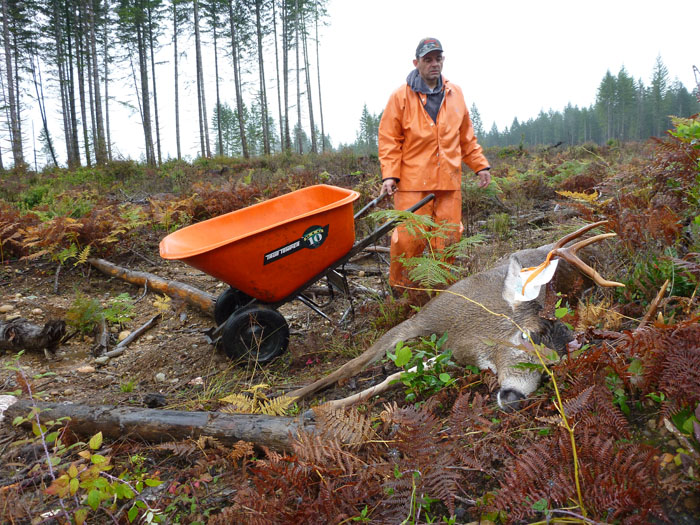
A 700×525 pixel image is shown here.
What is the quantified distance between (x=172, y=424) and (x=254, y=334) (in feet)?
3.99

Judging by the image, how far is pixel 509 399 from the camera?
80.7 inches

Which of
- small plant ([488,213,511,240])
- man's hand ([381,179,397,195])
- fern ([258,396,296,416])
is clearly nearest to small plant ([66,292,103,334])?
fern ([258,396,296,416])

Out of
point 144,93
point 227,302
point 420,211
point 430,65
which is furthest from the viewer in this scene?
point 144,93

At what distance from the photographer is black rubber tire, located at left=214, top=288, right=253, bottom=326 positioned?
13.3 feet

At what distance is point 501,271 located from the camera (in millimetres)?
2988

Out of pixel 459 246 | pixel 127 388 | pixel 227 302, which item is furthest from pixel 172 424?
pixel 459 246

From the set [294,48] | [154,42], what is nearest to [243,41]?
[294,48]

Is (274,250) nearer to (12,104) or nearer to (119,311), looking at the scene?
(119,311)

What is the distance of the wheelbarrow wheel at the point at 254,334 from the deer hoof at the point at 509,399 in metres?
2.02

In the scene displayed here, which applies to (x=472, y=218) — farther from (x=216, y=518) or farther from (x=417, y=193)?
(x=216, y=518)

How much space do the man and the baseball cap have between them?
0.06 m

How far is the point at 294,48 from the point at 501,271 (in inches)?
1342

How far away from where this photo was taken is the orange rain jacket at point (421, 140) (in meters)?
4.61

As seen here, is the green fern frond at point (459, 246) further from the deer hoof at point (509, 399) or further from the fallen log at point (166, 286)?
the fallen log at point (166, 286)
